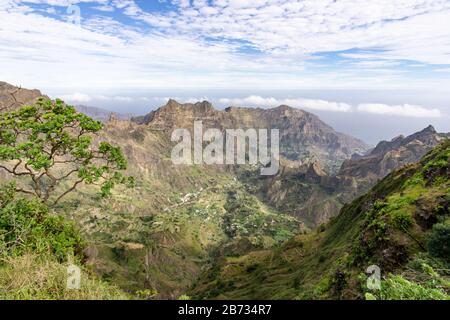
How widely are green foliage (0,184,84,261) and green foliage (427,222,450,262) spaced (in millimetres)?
16039

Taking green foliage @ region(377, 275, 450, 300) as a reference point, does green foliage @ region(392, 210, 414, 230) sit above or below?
below

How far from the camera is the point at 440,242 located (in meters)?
15.9

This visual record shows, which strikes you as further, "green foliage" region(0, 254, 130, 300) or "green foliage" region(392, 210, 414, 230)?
"green foliage" region(392, 210, 414, 230)

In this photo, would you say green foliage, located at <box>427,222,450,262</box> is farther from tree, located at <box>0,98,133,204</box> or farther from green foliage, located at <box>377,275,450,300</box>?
tree, located at <box>0,98,133,204</box>

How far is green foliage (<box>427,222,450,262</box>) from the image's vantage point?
15602 millimetres

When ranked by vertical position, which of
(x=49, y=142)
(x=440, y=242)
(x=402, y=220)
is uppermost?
(x=49, y=142)

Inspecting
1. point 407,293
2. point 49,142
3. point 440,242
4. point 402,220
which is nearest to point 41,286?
point 407,293

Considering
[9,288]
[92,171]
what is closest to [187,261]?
[92,171]

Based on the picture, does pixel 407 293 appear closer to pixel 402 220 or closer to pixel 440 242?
pixel 440 242

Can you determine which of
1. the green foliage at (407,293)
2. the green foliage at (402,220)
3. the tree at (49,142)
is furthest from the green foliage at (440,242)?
the tree at (49,142)

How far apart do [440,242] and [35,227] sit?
1854 cm

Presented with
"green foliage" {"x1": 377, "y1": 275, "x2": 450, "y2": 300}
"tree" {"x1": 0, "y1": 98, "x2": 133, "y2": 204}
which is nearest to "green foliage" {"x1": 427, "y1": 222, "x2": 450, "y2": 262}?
"green foliage" {"x1": 377, "y1": 275, "x2": 450, "y2": 300}
